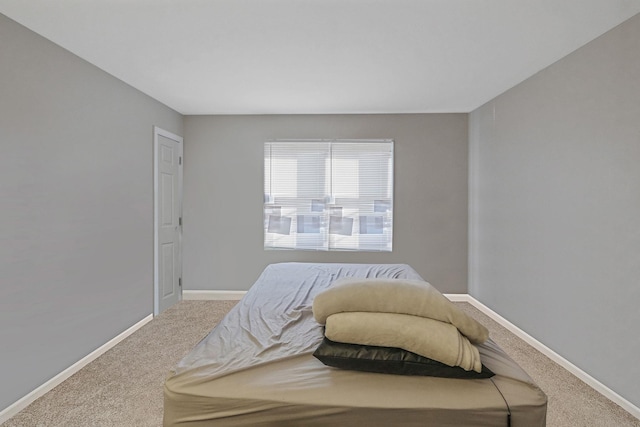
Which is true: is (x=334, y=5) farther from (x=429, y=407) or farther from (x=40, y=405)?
(x=40, y=405)

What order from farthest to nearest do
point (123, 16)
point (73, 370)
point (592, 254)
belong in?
point (73, 370)
point (592, 254)
point (123, 16)

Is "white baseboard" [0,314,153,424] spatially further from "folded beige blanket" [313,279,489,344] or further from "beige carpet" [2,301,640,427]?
"folded beige blanket" [313,279,489,344]

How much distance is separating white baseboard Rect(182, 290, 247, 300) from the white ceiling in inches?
105

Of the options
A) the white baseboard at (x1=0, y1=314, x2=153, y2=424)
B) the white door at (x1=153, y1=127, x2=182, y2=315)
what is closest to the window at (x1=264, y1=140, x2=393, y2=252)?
the white door at (x1=153, y1=127, x2=182, y2=315)

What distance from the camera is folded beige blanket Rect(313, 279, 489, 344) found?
4.76 ft

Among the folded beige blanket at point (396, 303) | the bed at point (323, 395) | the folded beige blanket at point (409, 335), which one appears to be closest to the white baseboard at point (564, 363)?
the bed at point (323, 395)

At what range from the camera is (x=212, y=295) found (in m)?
4.66

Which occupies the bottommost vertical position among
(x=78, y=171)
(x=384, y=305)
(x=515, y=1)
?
(x=384, y=305)

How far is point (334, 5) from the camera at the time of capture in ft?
6.68

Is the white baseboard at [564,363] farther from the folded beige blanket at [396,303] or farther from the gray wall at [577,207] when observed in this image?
the folded beige blanket at [396,303]

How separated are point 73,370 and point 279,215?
9.08ft

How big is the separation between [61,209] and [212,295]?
2.48 m

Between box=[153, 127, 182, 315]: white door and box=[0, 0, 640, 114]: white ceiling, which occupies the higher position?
box=[0, 0, 640, 114]: white ceiling

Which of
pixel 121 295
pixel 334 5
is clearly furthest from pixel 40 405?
pixel 334 5
